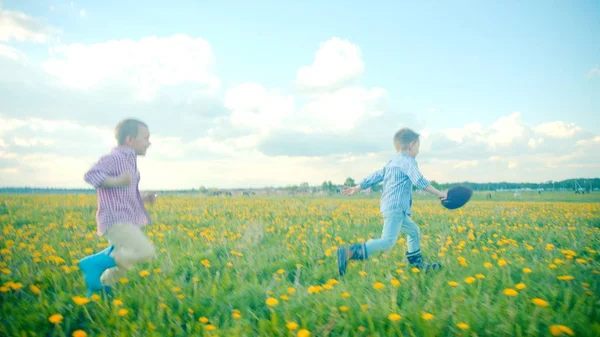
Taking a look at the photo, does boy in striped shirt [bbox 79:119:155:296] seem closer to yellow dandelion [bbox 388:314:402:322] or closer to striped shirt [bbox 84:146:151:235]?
striped shirt [bbox 84:146:151:235]

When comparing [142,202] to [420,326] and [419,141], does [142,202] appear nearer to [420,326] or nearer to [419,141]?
[420,326]

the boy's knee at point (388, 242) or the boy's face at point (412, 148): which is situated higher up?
the boy's face at point (412, 148)

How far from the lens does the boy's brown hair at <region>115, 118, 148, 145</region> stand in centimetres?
333

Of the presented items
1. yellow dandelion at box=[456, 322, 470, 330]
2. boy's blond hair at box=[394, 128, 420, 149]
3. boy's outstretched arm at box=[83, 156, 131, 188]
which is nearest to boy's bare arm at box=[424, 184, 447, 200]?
boy's blond hair at box=[394, 128, 420, 149]

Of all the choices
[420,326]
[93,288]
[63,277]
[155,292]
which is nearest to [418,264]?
[420,326]

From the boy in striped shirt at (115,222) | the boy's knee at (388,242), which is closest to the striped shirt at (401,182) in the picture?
the boy's knee at (388,242)

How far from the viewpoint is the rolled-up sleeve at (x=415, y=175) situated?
3.97m

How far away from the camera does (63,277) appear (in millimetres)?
3551

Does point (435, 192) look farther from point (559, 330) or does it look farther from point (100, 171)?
point (100, 171)

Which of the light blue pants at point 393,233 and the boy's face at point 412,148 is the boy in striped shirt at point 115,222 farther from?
the boy's face at point 412,148

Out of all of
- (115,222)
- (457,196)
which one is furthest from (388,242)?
(115,222)

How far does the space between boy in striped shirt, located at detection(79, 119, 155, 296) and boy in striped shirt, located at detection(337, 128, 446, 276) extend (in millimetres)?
2014

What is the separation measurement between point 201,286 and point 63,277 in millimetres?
1453

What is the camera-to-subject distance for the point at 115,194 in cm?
316
